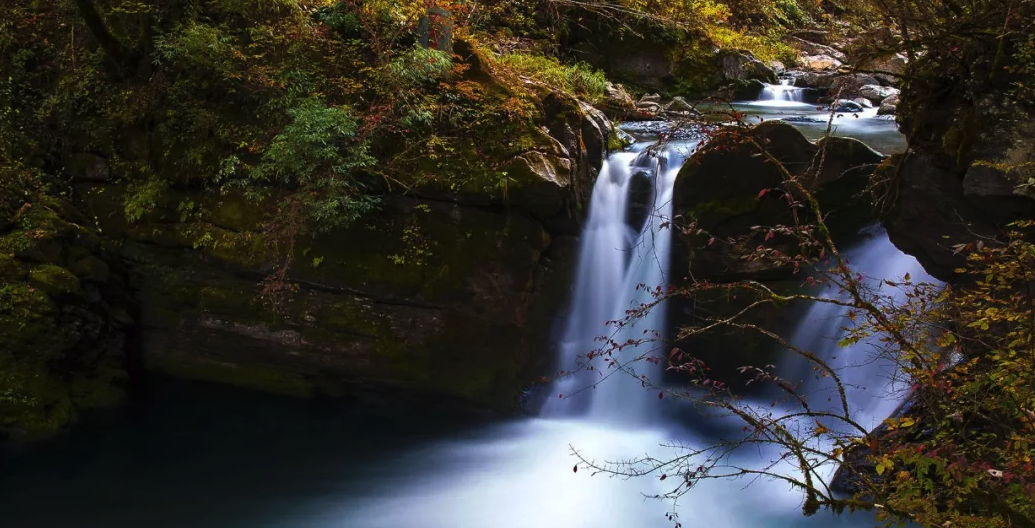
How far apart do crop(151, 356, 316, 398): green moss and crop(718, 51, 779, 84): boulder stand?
8341mm

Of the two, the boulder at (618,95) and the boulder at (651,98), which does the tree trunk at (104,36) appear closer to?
the boulder at (618,95)

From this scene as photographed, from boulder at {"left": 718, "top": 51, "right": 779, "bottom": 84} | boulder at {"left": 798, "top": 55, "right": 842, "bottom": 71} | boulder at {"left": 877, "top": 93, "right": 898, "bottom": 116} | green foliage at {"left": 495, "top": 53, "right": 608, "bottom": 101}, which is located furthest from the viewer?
boulder at {"left": 798, "top": 55, "right": 842, "bottom": 71}

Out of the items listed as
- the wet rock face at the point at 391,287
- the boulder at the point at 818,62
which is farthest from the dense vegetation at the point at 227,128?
the boulder at the point at 818,62

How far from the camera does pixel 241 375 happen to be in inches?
276

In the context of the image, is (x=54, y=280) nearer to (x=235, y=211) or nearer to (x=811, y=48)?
(x=235, y=211)

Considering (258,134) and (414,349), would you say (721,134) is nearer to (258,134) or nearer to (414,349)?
(414,349)

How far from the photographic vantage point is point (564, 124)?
21.6ft

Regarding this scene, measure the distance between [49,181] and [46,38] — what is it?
169cm

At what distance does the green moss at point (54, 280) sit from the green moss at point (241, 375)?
1.16 m

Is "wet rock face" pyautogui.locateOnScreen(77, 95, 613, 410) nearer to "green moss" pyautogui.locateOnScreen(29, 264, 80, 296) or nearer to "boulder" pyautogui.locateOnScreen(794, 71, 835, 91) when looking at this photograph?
"green moss" pyautogui.locateOnScreen(29, 264, 80, 296)

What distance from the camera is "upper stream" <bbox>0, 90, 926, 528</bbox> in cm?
546

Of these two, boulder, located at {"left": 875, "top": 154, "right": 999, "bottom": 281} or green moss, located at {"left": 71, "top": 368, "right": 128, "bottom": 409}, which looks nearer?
boulder, located at {"left": 875, "top": 154, "right": 999, "bottom": 281}

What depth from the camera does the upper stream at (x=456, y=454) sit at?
5461 millimetres

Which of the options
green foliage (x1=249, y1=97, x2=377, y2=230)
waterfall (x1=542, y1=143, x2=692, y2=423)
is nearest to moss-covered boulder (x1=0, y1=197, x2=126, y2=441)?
green foliage (x1=249, y1=97, x2=377, y2=230)
